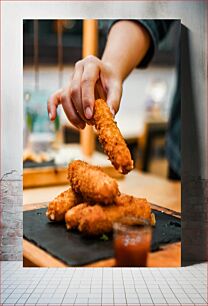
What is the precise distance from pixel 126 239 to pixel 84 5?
1.28m

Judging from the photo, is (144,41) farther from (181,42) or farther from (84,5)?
(84,5)

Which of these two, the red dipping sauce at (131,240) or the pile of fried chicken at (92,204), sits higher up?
the pile of fried chicken at (92,204)

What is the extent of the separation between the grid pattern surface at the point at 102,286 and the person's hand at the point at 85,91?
805 millimetres

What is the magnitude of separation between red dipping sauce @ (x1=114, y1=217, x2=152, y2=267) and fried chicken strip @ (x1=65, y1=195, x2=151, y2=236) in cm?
4

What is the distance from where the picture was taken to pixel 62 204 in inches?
93.4

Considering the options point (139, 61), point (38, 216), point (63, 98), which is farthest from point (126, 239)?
point (139, 61)

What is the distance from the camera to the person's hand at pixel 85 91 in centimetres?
237

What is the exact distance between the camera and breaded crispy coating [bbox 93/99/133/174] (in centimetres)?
229

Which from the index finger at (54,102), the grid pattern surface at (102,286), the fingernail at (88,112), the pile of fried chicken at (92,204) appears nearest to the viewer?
the grid pattern surface at (102,286)

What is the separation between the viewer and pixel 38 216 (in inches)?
96.1

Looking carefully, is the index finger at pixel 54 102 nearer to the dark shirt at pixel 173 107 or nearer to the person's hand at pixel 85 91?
the person's hand at pixel 85 91

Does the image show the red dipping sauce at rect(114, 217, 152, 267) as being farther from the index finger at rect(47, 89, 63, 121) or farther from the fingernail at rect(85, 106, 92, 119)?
the index finger at rect(47, 89, 63, 121)

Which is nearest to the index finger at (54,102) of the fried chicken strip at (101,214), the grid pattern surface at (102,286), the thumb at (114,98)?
the thumb at (114,98)

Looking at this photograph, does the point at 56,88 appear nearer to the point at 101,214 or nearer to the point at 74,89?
the point at 74,89
